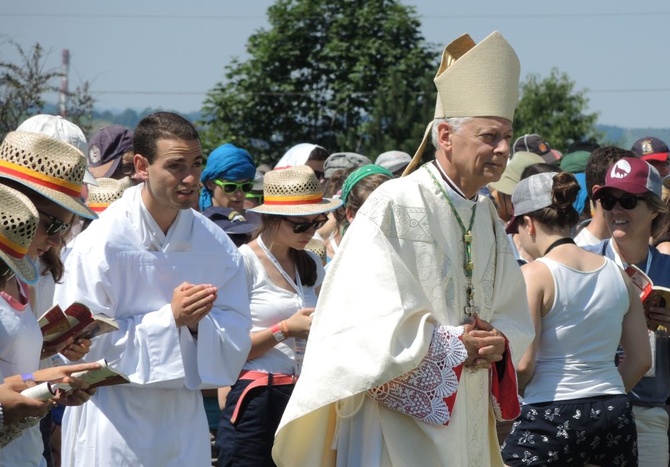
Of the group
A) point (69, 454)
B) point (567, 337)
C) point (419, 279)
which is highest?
point (419, 279)

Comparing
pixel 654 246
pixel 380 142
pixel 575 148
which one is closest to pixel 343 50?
pixel 380 142

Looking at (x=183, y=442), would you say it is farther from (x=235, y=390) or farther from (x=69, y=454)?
(x=235, y=390)

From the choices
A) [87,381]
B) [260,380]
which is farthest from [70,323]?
[260,380]

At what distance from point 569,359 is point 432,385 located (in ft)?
4.54

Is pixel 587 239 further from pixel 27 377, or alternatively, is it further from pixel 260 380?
pixel 27 377

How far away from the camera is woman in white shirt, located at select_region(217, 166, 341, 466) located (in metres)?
5.91

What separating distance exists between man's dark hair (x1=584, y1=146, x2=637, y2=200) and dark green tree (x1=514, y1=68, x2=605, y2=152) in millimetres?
60130

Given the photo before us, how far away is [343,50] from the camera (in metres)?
54.5

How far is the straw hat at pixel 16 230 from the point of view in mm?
3635

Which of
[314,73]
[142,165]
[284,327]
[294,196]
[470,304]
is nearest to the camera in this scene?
[470,304]

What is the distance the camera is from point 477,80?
15.6 ft

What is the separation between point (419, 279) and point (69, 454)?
1.86 meters

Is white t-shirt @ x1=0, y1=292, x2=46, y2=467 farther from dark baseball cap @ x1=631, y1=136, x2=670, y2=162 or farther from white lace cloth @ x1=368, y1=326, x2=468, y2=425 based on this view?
dark baseball cap @ x1=631, y1=136, x2=670, y2=162

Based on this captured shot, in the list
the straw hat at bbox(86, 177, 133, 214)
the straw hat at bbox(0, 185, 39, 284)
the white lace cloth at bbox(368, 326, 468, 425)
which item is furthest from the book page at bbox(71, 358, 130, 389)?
the straw hat at bbox(86, 177, 133, 214)
